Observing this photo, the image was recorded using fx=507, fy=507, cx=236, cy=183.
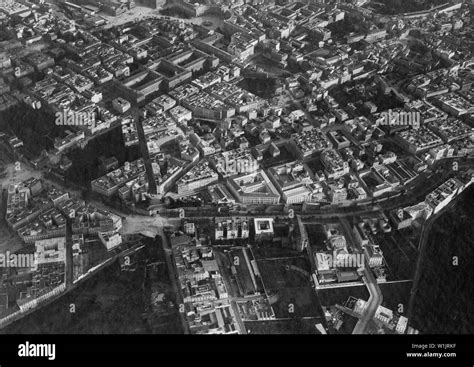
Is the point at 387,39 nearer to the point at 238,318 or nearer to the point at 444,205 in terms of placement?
the point at 444,205

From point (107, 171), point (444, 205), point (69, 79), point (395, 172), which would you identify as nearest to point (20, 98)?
point (69, 79)

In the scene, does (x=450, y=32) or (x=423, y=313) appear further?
(x=450, y=32)

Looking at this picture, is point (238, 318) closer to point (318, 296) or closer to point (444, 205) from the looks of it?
point (318, 296)
